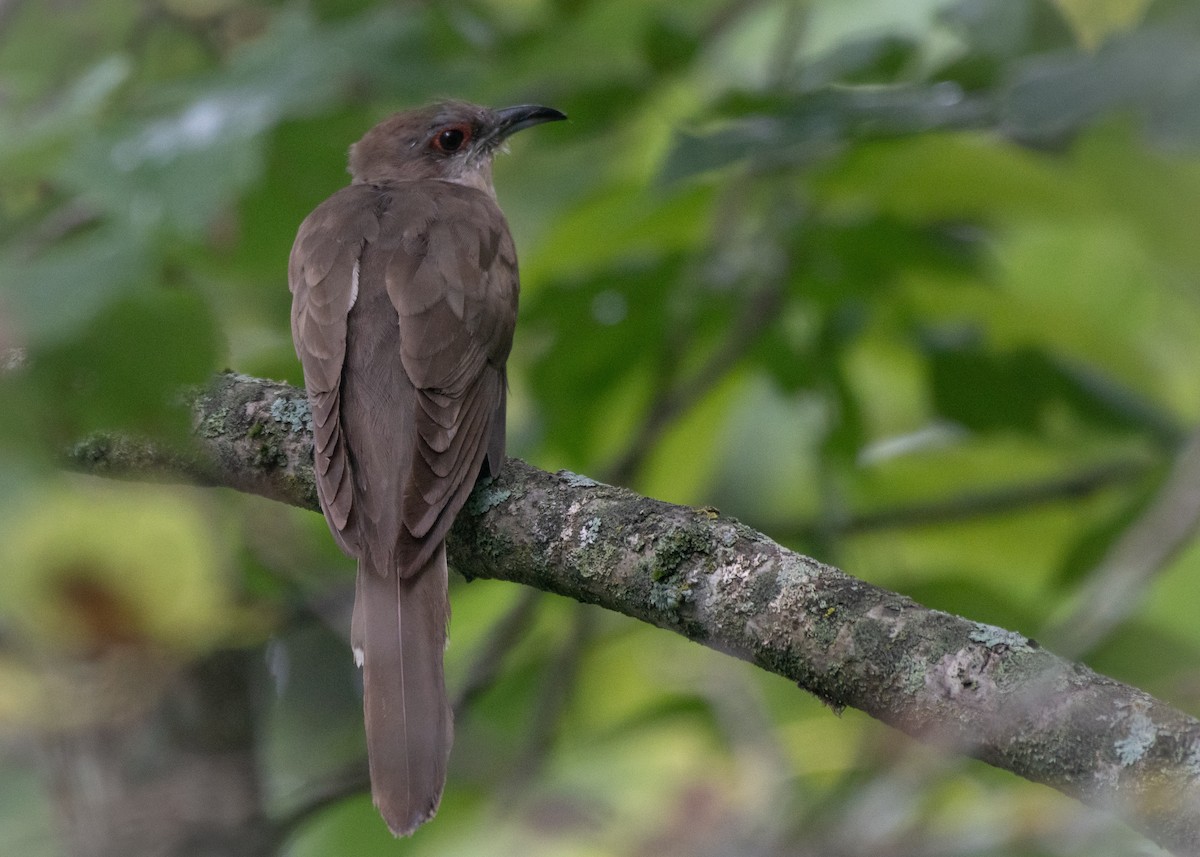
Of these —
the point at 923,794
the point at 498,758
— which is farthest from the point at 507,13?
the point at 923,794

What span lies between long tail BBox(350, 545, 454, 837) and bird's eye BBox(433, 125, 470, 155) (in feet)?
9.33

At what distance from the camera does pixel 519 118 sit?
5.73 m

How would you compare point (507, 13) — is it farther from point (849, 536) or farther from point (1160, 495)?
point (1160, 495)

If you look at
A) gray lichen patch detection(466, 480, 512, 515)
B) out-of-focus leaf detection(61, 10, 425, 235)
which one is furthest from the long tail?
out-of-focus leaf detection(61, 10, 425, 235)

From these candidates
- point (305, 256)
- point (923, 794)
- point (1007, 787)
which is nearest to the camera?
point (923, 794)

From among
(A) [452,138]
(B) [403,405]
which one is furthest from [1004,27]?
(A) [452,138]

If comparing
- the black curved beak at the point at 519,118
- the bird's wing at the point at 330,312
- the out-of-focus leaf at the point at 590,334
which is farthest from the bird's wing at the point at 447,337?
the black curved beak at the point at 519,118

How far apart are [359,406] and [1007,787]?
81.2 inches

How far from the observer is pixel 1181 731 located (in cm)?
204

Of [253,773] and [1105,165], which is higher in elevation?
[1105,165]

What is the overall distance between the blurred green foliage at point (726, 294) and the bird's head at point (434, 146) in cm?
22

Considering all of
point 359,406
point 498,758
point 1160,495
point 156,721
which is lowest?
point 498,758

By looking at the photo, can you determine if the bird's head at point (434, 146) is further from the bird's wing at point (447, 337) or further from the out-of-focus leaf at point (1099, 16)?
the out-of-focus leaf at point (1099, 16)

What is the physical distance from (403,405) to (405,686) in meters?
0.87
